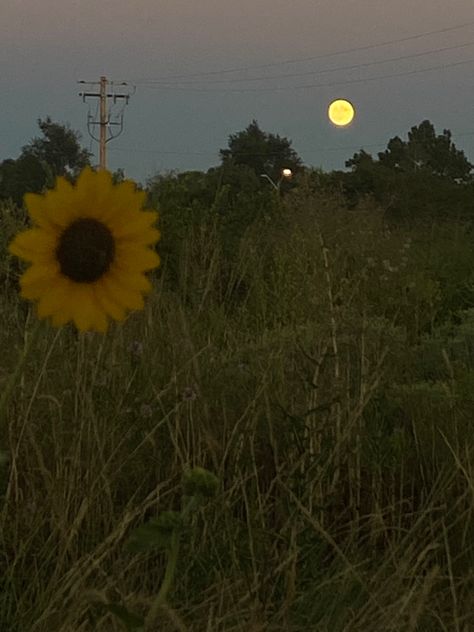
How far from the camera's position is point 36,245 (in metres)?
1.61

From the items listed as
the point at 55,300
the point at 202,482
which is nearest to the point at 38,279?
the point at 55,300

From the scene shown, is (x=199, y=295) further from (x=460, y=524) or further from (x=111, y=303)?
(x=111, y=303)

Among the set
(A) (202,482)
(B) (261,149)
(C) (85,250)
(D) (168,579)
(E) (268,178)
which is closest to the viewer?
(D) (168,579)

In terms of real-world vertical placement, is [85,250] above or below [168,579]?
above

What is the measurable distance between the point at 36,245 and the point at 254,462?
1.15 metres

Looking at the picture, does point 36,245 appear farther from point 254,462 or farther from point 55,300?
point 254,462

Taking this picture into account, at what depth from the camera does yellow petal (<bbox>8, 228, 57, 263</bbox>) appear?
1608 millimetres

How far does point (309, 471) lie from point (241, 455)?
0.27 m

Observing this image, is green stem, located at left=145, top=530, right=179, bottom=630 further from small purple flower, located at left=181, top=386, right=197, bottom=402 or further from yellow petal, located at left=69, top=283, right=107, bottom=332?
small purple flower, located at left=181, top=386, right=197, bottom=402

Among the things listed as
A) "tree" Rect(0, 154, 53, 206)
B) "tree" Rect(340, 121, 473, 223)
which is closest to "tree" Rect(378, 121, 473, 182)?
"tree" Rect(340, 121, 473, 223)

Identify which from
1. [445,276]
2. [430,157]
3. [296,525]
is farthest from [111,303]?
[430,157]

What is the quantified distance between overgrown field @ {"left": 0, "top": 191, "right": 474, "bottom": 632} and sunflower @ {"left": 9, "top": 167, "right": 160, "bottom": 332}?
15.8 inches

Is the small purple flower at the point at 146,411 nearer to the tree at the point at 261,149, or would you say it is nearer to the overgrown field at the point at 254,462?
the overgrown field at the point at 254,462

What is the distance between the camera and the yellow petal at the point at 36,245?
5.28ft
